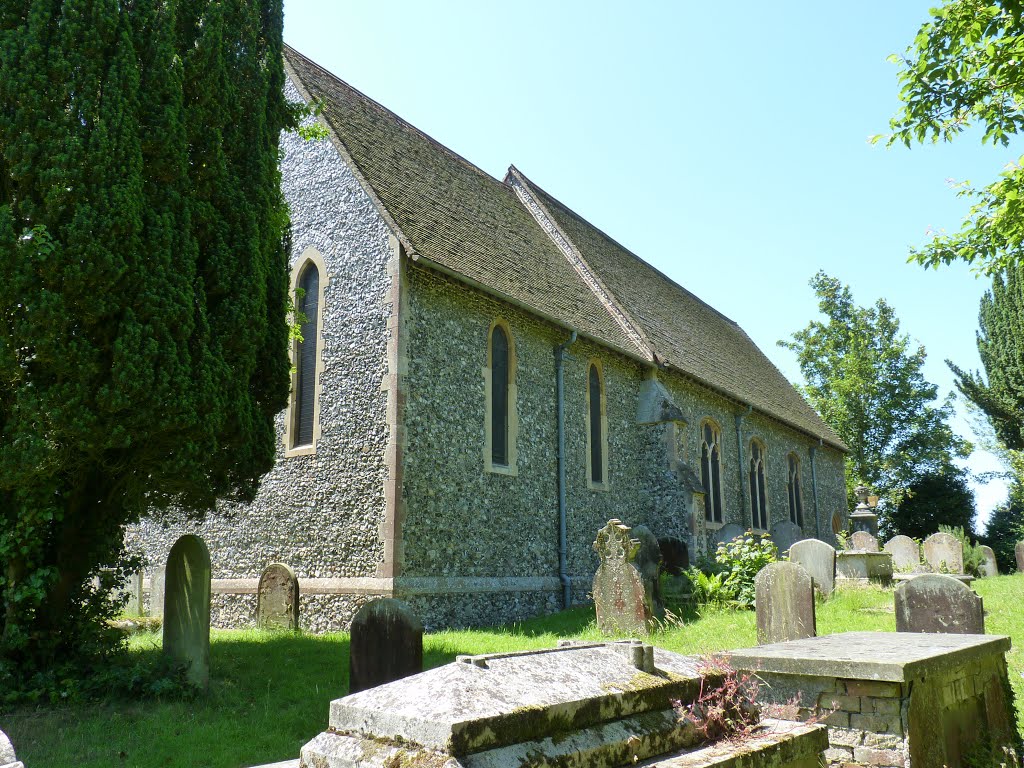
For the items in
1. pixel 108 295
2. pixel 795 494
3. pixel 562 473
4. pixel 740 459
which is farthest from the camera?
pixel 795 494

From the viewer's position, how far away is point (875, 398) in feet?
127

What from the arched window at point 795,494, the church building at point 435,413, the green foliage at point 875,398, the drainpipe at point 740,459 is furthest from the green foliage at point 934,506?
the church building at point 435,413

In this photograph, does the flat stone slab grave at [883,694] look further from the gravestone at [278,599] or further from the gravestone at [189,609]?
the gravestone at [278,599]

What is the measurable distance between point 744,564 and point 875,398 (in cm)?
2839

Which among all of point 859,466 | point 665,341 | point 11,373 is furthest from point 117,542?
point 859,466

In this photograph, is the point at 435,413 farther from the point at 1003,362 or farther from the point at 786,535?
the point at 1003,362

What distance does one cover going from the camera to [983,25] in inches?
345

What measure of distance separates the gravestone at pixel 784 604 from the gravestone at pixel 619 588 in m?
2.03

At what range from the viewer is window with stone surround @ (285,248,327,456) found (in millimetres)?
12859

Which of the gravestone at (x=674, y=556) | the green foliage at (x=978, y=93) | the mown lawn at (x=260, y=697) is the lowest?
the mown lawn at (x=260, y=697)

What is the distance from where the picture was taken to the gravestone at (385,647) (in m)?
6.64

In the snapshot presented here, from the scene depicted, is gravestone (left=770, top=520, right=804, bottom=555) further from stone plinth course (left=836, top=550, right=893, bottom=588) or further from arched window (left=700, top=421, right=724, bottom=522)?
stone plinth course (left=836, top=550, right=893, bottom=588)

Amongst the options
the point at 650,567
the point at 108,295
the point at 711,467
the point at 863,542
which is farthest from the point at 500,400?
the point at 863,542

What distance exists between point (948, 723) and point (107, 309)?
23.3 ft
